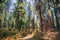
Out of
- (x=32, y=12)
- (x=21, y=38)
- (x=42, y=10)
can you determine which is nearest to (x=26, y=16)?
(x=32, y=12)

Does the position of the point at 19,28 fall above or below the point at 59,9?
below

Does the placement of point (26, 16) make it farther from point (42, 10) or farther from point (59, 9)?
point (59, 9)

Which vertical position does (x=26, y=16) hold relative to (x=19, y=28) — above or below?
above

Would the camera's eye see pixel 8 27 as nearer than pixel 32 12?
Yes

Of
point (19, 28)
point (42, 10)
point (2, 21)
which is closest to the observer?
point (19, 28)

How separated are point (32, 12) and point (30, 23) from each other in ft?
3.47

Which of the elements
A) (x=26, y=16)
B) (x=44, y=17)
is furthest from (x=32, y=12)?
(x=44, y=17)

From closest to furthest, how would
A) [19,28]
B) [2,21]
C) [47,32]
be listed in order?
1. [47,32]
2. [19,28]
3. [2,21]

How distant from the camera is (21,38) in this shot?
9.17 metres

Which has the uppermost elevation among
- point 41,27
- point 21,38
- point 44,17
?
point 44,17

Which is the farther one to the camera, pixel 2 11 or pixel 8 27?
pixel 2 11

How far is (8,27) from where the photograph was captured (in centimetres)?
984

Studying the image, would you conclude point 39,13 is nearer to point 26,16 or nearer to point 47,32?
point 26,16

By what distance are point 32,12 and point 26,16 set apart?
53cm
